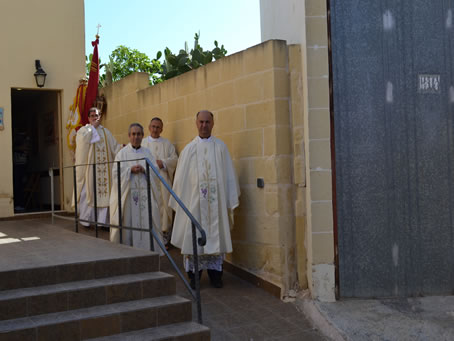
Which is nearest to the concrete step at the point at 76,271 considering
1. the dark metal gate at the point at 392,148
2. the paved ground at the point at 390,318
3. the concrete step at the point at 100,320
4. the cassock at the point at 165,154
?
the concrete step at the point at 100,320

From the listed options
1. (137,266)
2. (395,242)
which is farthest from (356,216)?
(137,266)

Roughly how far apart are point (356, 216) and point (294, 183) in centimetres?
69

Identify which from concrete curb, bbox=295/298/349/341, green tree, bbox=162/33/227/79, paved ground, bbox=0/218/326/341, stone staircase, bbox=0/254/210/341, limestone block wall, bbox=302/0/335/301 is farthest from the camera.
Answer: green tree, bbox=162/33/227/79

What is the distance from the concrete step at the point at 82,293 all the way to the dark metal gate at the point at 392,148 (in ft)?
5.82

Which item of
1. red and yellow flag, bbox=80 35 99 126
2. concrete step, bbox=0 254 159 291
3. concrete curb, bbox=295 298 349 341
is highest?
red and yellow flag, bbox=80 35 99 126

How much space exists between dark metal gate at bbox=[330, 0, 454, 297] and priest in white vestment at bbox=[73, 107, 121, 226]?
3.95 meters

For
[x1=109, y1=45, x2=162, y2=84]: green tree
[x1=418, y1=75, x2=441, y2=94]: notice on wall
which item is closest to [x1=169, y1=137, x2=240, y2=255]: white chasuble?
[x1=418, y1=75, x2=441, y2=94]: notice on wall

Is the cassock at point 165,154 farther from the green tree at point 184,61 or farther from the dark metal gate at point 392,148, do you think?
the green tree at point 184,61

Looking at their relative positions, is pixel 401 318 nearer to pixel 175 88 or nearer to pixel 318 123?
pixel 318 123

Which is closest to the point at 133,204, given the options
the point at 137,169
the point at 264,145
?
the point at 137,169

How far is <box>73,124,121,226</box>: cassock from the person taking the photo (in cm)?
780

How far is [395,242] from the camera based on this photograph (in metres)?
5.09

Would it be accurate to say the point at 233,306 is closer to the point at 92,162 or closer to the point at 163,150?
the point at 163,150

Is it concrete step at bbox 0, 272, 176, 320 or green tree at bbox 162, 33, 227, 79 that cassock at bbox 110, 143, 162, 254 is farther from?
green tree at bbox 162, 33, 227, 79
